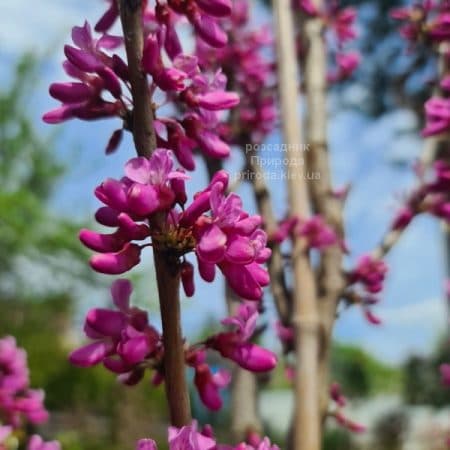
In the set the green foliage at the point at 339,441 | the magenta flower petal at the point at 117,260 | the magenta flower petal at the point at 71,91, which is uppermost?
the magenta flower petal at the point at 71,91

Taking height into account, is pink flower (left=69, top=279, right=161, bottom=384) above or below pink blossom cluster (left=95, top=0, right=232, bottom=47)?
below

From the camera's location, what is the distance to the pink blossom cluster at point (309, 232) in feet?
7.05

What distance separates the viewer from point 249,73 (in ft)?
8.87

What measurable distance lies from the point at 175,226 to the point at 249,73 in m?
1.90

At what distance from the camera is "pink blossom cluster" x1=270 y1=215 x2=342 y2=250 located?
7.05 ft

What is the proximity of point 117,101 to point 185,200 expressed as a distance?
0.60 ft

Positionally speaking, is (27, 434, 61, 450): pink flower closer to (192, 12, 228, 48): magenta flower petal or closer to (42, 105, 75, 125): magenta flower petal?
(42, 105, 75, 125): magenta flower petal

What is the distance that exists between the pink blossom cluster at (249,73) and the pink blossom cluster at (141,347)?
5.19 ft

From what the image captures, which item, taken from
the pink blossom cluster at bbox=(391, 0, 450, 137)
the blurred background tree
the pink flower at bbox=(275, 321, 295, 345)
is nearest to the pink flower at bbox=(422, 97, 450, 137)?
the pink blossom cluster at bbox=(391, 0, 450, 137)

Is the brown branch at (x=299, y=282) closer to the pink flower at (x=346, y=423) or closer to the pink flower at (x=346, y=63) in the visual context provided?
the pink flower at (x=346, y=423)

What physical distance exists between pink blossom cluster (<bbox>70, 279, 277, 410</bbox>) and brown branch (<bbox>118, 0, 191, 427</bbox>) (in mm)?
55

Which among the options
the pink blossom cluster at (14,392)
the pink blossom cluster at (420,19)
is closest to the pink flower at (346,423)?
the pink blossom cluster at (14,392)

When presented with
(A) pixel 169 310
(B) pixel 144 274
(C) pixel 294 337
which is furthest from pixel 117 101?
(B) pixel 144 274

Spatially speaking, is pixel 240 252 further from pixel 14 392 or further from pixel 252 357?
pixel 14 392
